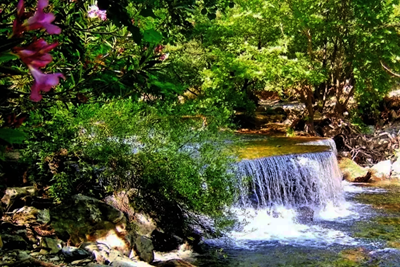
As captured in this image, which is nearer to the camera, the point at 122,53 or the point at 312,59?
the point at 122,53

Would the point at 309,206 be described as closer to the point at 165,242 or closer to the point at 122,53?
the point at 165,242

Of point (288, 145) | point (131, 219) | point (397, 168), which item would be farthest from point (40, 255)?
point (397, 168)

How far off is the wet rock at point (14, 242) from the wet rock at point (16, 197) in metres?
0.71

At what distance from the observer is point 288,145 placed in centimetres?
1170

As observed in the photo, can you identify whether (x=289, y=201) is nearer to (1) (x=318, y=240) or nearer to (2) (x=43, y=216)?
(1) (x=318, y=240)

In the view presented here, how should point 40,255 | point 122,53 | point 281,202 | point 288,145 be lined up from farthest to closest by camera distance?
point 288,145 → point 281,202 → point 40,255 → point 122,53

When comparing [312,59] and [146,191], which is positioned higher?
[312,59]

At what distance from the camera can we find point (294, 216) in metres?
8.77

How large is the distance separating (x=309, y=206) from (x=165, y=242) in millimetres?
4569

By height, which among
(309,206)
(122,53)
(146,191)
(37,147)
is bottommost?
(309,206)

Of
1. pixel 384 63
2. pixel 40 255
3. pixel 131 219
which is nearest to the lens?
pixel 40 255

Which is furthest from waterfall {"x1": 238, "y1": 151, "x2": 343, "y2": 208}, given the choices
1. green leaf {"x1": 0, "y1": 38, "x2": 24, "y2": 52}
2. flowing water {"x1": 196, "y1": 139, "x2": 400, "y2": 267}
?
green leaf {"x1": 0, "y1": 38, "x2": 24, "y2": 52}

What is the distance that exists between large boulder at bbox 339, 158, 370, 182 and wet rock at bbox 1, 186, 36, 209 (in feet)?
30.4

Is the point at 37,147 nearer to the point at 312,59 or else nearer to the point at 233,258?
the point at 233,258
